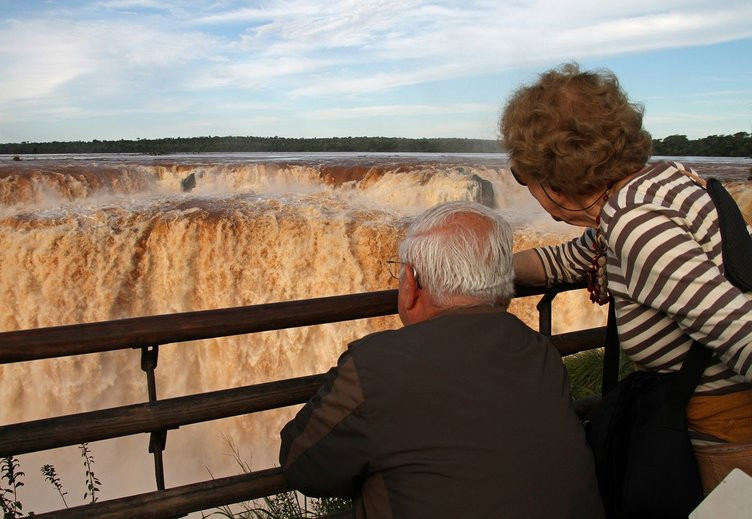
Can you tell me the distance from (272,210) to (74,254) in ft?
12.5

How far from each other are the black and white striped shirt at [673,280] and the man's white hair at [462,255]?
237mm

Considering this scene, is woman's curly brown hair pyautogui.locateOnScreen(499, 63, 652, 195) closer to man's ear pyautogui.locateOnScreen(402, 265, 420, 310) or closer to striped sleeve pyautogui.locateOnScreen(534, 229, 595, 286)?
man's ear pyautogui.locateOnScreen(402, 265, 420, 310)

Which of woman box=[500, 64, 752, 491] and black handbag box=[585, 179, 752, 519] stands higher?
woman box=[500, 64, 752, 491]

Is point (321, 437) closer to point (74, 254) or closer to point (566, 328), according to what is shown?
point (566, 328)

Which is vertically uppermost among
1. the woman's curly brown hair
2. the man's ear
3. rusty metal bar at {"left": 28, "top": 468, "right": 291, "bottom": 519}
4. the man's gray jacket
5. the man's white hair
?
the woman's curly brown hair

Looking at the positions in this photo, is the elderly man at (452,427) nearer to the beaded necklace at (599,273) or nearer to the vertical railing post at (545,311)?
the beaded necklace at (599,273)

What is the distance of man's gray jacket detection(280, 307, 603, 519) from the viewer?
1269 millimetres

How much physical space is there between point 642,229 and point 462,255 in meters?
0.36

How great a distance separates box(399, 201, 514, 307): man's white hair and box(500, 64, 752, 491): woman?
219 millimetres

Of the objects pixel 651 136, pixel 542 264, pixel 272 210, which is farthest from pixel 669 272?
pixel 272 210

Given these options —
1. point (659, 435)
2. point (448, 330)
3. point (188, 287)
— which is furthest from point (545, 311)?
point (188, 287)

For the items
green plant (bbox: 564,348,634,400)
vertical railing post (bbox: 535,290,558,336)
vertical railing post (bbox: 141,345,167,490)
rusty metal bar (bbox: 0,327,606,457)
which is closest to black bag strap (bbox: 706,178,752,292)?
vertical railing post (bbox: 535,290,558,336)

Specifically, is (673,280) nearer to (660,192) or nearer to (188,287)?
(660,192)

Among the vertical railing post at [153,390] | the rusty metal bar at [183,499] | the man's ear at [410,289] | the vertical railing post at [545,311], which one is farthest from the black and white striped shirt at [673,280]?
the vertical railing post at [153,390]
